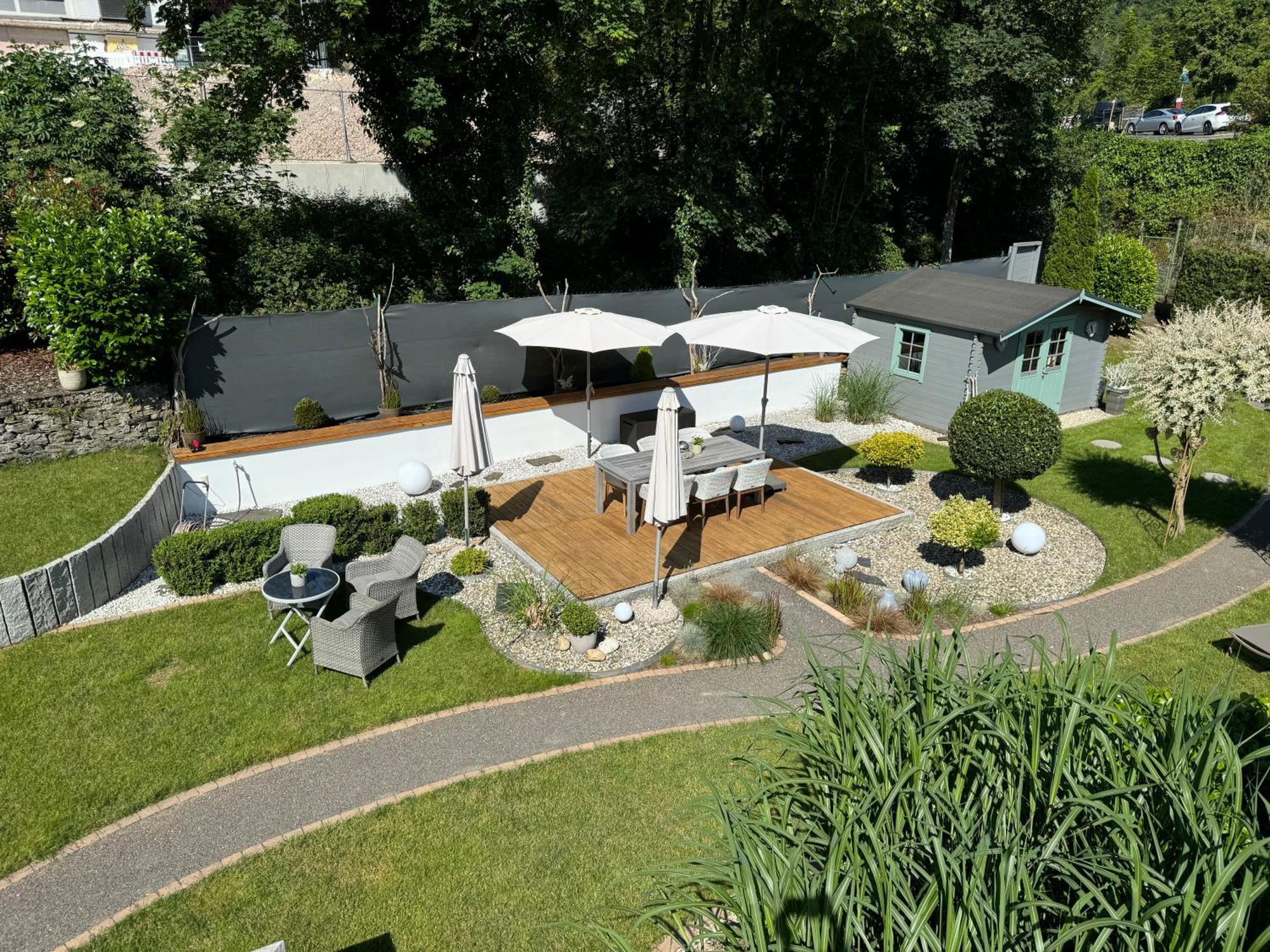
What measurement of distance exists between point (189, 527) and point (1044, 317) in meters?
14.0

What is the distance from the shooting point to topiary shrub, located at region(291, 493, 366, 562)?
32.1 ft

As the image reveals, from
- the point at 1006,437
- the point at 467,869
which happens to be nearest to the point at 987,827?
the point at 467,869

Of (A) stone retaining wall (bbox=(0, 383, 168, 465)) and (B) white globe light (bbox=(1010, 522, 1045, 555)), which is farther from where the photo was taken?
(A) stone retaining wall (bbox=(0, 383, 168, 465))

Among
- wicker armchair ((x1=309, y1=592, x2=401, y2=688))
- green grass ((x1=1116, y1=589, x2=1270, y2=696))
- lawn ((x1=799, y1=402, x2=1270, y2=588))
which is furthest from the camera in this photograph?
lawn ((x1=799, y1=402, x2=1270, y2=588))

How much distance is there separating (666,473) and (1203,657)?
5.77 m

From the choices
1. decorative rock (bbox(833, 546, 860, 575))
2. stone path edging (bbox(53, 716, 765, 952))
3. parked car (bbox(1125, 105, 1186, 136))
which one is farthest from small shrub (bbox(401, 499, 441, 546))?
parked car (bbox(1125, 105, 1186, 136))

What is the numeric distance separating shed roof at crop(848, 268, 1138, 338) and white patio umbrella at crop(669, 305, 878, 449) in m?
4.06

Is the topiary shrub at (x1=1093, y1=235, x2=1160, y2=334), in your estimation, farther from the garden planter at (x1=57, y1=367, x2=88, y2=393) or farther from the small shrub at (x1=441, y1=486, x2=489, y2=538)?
the garden planter at (x1=57, y1=367, x2=88, y2=393)

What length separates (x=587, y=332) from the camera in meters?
12.1

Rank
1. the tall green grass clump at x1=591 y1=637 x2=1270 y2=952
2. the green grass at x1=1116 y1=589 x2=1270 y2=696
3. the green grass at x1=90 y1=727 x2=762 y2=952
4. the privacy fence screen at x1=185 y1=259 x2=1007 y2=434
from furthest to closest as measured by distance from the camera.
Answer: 1. the privacy fence screen at x1=185 y1=259 x2=1007 y2=434
2. the green grass at x1=1116 y1=589 x2=1270 y2=696
3. the green grass at x1=90 y1=727 x2=762 y2=952
4. the tall green grass clump at x1=591 y1=637 x2=1270 y2=952

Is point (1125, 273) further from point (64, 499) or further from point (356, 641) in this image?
point (64, 499)

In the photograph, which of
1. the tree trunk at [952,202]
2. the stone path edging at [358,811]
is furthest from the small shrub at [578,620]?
the tree trunk at [952,202]

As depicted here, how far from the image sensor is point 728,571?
10.1 m

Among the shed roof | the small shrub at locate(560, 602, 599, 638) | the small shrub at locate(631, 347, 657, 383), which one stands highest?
the shed roof
